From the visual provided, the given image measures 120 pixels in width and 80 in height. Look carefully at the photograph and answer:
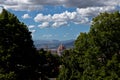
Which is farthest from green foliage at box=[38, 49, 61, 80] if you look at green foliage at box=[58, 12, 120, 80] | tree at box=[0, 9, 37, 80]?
green foliage at box=[58, 12, 120, 80]

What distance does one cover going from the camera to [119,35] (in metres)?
66.8

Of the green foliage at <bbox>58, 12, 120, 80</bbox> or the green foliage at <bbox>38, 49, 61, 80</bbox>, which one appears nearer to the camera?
the green foliage at <bbox>58, 12, 120, 80</bbox>

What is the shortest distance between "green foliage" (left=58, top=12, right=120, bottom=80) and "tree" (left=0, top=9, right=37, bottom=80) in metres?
6.46

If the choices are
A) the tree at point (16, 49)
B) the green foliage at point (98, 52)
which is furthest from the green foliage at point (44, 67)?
the green foliage at point (98, 52)

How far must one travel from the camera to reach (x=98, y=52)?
6575cm

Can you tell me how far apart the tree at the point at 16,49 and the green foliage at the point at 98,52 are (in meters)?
6.46

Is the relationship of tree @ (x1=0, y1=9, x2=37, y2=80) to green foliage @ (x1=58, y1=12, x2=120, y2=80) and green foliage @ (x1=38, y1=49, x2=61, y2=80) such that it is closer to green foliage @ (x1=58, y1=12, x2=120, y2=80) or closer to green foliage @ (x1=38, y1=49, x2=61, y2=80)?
green foliage @ (x1=38, y1=49, x2=61, y2=80)

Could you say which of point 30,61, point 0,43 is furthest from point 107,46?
point 0,43

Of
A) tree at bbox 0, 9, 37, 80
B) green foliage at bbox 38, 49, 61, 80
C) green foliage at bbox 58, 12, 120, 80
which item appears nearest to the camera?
green foliage at bbox 58, 12, 120, 80

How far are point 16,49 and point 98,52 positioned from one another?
1322cm

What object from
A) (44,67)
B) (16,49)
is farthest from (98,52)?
(16,49)

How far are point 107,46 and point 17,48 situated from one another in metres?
14.6

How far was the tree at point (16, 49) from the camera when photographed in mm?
64750

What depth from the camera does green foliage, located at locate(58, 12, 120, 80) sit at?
64.6 metres
